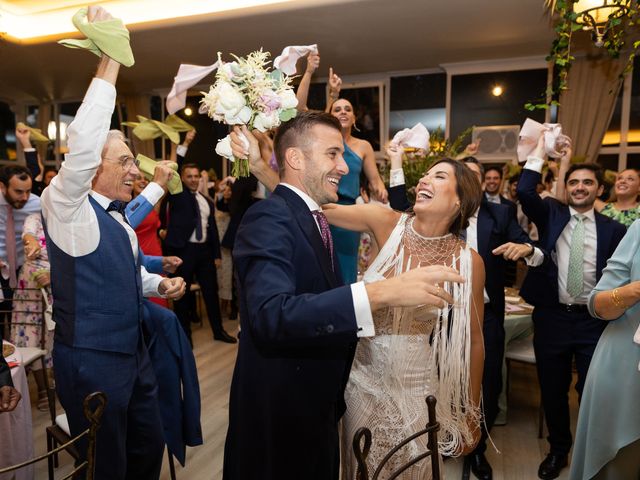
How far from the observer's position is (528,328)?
3240mm

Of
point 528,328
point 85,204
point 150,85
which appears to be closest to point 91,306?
point 85,204

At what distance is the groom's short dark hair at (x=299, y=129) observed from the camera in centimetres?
139

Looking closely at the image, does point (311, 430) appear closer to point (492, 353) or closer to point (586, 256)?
point (492, 353)

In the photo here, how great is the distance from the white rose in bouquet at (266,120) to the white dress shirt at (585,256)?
203 cm

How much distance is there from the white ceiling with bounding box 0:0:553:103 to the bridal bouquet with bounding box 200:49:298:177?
4.34 meters

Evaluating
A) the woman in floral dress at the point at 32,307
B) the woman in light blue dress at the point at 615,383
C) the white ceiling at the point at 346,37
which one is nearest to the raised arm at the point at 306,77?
the woman in light blue dress at the point at 615,383

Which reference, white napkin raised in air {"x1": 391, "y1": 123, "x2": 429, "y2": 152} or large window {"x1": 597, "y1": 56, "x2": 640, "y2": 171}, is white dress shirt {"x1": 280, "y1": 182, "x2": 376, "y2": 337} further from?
large window {"x1": 597, "y1": 56, "x2": 640, "y2": 171}

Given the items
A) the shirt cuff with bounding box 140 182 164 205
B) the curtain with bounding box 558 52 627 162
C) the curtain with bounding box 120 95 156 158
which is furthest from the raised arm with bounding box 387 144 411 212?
the curtain with bounding box 120 95 156 158

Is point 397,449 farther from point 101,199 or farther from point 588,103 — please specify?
point 588,103

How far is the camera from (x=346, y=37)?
622cm

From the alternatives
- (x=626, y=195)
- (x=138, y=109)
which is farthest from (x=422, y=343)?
(x=138, y=109)

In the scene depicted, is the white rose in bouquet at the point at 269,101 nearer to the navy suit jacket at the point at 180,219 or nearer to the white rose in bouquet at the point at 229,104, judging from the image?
the white rose in bouquet at the point at 229,104

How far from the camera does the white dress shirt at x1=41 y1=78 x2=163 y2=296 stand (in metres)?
1.42

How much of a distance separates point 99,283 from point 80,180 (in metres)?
0.38
